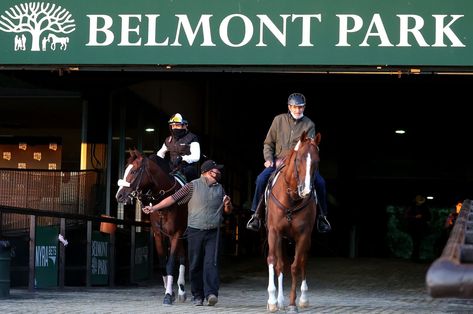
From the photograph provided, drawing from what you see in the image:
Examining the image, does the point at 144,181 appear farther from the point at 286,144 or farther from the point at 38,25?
the point at 38,25

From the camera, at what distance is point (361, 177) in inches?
1404

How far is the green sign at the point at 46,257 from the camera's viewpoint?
1466 cm

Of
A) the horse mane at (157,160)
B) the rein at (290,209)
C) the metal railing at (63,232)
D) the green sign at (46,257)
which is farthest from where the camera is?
the green sign at (46,257)

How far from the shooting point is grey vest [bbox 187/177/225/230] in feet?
41.5

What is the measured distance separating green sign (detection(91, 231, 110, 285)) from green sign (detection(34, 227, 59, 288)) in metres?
1.19

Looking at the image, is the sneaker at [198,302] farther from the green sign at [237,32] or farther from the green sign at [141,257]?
the green sign at [141,257]

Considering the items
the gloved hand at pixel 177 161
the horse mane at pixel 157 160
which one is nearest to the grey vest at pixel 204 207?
the horse mane at pixel 157 160

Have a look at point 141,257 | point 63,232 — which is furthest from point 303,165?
point 141,257

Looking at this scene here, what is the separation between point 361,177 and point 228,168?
297 inches

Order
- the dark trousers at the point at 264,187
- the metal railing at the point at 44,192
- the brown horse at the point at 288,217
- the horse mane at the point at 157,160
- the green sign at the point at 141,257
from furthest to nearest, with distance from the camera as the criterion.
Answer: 1. the green sign at the point at 141,257
2. the metal railing at the point at 44,192
3. the horse mane at the point at 157,160
4. the dark trousers at the point at 264,187
5. the brown horse at the point at 288,217

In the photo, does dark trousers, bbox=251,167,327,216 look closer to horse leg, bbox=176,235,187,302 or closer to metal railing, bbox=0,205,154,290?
horse leg, bbox=176,235,187,302

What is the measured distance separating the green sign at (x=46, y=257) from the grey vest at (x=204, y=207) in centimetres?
310

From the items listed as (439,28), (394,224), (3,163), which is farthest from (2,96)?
(394,224)

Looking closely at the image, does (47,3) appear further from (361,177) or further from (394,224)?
(361,177)
